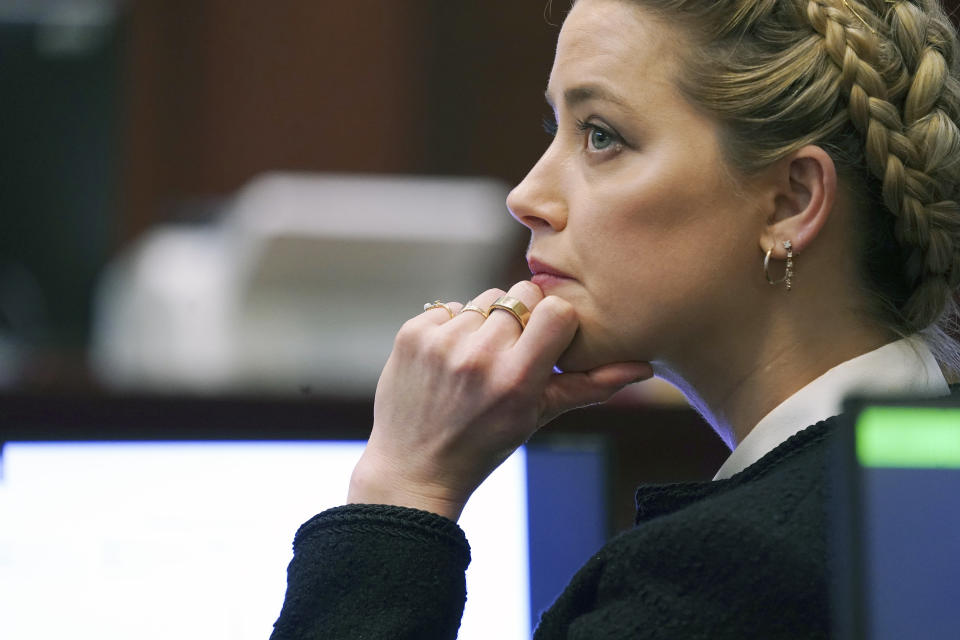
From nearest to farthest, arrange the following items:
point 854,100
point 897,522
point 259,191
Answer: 1. point 897,522
2. point 854,100
3. point 259,191

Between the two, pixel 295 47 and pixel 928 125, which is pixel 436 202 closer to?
pixel 928 125

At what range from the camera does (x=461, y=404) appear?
1069mm

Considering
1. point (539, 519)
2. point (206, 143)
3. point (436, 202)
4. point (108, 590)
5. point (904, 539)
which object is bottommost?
point (904, 539)

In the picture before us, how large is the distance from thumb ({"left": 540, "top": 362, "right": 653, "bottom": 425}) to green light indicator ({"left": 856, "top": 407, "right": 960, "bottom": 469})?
21.3 inches

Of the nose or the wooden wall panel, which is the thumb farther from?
the wooden wall panel

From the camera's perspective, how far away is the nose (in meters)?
1.10

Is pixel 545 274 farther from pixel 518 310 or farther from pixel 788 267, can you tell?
pixel 788 267

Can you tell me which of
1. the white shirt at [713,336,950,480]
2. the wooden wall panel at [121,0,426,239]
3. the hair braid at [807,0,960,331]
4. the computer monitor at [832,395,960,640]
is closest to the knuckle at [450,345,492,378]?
the white shirt at [713,336,950,480]

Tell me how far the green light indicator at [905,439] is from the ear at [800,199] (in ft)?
1.58

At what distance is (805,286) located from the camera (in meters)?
1.05

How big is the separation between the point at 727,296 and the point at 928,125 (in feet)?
0.68

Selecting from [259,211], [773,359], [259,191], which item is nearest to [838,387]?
[773,359]

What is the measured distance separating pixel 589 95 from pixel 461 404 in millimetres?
283

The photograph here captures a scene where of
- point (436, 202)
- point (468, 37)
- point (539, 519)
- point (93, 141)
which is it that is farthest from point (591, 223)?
point (468, 37)
